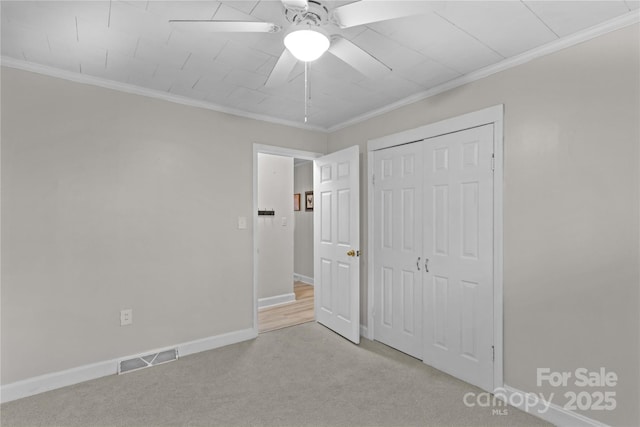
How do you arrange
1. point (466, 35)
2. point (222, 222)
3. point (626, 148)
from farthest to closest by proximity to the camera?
point (222, 222)
point (466, 35)
point (626, 148)

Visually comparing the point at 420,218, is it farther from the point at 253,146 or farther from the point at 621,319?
the point at 253,146

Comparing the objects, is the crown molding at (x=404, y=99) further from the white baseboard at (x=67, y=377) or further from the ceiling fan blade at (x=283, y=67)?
the white baseboard at (x=67, y=377)

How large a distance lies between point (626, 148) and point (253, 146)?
2.98 metres

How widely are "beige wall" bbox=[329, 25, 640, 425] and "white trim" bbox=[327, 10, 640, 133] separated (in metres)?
0.04

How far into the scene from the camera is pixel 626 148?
1739mm

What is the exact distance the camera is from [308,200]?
604 cm

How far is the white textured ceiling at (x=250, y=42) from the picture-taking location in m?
1.67

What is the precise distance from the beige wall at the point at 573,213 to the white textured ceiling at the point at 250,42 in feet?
0.92

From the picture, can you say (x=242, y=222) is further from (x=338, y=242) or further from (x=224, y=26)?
(x=224, y=26)

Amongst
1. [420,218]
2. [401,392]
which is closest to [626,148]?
[420,218]

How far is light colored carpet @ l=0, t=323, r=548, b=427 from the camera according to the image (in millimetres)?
2027

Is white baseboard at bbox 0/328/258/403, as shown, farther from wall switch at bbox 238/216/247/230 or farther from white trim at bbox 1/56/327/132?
white trim at bbox 1/56/327/132

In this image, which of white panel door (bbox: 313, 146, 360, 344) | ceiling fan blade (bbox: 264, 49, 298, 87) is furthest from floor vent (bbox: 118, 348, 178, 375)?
ceiling fan blade (bbox: 264, 49, 298, 87)

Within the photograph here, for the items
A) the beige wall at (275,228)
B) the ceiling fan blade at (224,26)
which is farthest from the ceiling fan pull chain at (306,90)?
the beige wall at (275,228)
